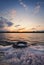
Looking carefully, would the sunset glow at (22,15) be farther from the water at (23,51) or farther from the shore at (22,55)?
the shore at (22,55)

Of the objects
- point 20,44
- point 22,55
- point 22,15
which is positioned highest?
point 22,15

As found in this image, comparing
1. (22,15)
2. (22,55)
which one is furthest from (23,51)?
(22,15)

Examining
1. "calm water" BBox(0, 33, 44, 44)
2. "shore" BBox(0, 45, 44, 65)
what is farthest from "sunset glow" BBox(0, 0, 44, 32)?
"shore" BBox(0, 45, 44, 65)

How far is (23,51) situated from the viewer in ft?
3.92

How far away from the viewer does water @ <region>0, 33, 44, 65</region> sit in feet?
3.81

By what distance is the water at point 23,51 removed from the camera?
1.16 meters

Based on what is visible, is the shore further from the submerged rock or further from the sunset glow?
the sunset glow

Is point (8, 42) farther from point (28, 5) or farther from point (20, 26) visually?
point (28, 5)

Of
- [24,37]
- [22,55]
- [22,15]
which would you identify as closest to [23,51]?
[22,55]

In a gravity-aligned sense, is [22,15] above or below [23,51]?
above

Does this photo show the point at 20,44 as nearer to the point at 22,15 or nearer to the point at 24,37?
the point at 24,37

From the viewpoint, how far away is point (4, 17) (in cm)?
120

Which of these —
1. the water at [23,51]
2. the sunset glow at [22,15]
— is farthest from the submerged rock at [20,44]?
the sunset glow at [22,15]

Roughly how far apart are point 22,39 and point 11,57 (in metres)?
0.25
